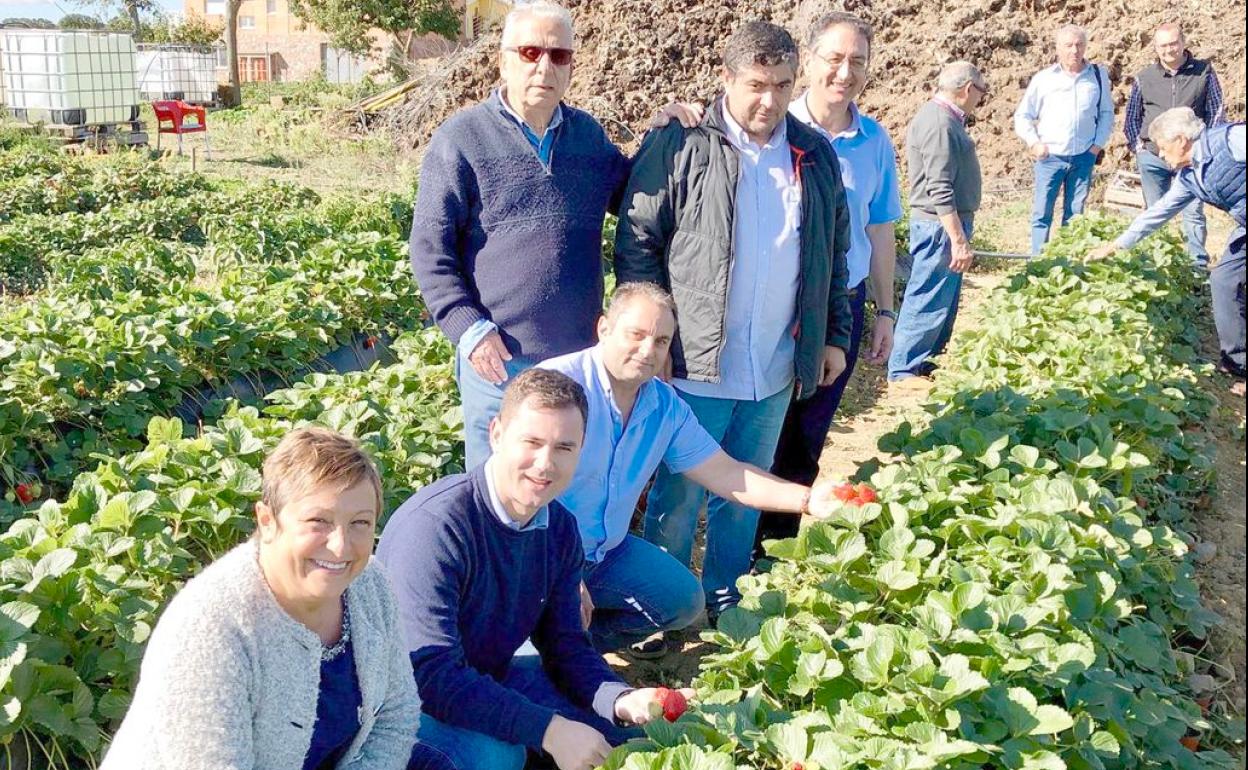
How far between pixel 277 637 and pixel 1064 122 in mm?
7531

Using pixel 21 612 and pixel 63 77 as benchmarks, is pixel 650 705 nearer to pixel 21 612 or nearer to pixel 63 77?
pixel 21 612

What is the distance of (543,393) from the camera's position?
7.96 ft

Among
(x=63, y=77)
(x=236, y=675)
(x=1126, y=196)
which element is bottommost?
(x=236, y=675)

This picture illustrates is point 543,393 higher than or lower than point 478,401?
higher

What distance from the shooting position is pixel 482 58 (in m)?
18.0

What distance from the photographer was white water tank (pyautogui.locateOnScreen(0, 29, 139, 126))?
1894cm

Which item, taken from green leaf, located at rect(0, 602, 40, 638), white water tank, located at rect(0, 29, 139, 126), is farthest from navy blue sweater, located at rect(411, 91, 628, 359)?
white water tank, located at rect(0, 29, 139, 126)

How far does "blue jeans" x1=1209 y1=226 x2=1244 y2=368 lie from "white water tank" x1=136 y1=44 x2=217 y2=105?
28.3 meters

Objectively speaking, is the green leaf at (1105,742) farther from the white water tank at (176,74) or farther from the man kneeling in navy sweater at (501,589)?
the white water tank at (176,74)

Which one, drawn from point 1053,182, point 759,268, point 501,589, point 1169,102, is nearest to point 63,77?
point 1053,182

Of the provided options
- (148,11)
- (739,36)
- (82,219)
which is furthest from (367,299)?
(148,11)

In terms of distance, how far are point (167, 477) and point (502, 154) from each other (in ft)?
4.25

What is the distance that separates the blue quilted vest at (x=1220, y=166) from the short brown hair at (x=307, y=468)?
483 cm

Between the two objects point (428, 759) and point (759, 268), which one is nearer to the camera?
point (428, 759)
